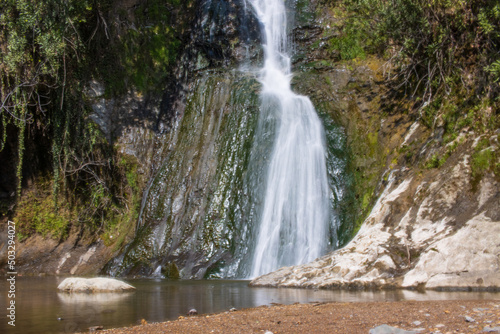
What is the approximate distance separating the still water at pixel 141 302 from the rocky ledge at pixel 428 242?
1.46 ft

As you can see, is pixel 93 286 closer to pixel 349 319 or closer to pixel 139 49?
pixel 349 319

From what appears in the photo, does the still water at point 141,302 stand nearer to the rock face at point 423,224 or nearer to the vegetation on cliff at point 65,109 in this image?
the rock face at point 423,224

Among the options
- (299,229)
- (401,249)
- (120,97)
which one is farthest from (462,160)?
(120,97)

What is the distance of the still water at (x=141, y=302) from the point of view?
14.2ft

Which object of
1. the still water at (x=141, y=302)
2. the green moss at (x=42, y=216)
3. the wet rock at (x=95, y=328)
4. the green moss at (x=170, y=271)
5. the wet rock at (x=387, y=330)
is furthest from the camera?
the green moss at (x=42, y=216)

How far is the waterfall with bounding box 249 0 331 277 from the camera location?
9523 mm

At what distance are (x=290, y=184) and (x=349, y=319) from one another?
271 inches

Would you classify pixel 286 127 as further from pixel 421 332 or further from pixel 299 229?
pixel 421 332

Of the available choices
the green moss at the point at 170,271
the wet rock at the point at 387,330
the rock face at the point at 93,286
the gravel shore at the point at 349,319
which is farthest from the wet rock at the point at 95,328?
the green moss at the point at 170,271

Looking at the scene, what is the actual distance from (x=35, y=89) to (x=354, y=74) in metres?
8.81

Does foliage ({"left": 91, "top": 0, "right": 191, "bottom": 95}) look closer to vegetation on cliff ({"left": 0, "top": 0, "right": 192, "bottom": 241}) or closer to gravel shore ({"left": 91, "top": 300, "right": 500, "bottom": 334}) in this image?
vegetation on cliff ({"left": 0, "top": 0, "right": 192, "bottom": 241})

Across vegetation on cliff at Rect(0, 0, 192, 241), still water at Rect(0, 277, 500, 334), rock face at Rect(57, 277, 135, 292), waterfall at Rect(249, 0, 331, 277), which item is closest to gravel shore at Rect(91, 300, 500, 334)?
still water at Rect(0, 277, 500, 334)

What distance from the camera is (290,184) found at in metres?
10.6

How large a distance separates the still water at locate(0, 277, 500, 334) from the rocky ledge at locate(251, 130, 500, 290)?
44cm
